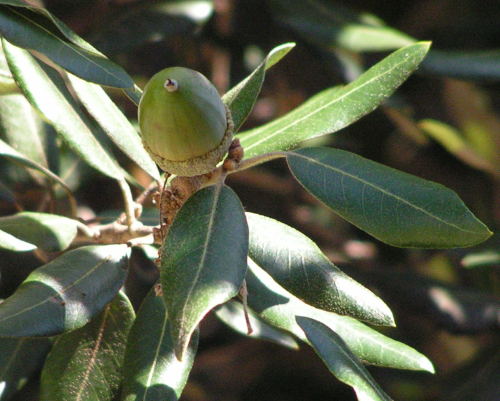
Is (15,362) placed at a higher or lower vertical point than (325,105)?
lower

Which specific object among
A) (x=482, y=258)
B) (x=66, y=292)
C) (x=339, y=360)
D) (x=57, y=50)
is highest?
(x=57, y=50)

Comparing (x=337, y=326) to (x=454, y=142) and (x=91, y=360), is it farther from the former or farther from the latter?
(x=454, y=142)

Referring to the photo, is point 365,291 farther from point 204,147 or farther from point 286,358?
point 286,358

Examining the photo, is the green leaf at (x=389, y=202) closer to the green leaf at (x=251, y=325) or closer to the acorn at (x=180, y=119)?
the acorn at (x=180, y=119)

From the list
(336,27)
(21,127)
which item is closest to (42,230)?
(21,127)

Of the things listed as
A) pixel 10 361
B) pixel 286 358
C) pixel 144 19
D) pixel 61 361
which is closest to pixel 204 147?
pixel 61 361

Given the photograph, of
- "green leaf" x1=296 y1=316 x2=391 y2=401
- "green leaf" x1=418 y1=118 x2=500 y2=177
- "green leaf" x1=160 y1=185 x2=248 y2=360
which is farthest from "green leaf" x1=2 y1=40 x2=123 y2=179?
"green leaf" x1=418 y1=118 x2=500 y2=177

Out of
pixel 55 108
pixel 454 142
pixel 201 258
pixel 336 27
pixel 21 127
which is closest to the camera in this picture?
pixel 201 258
